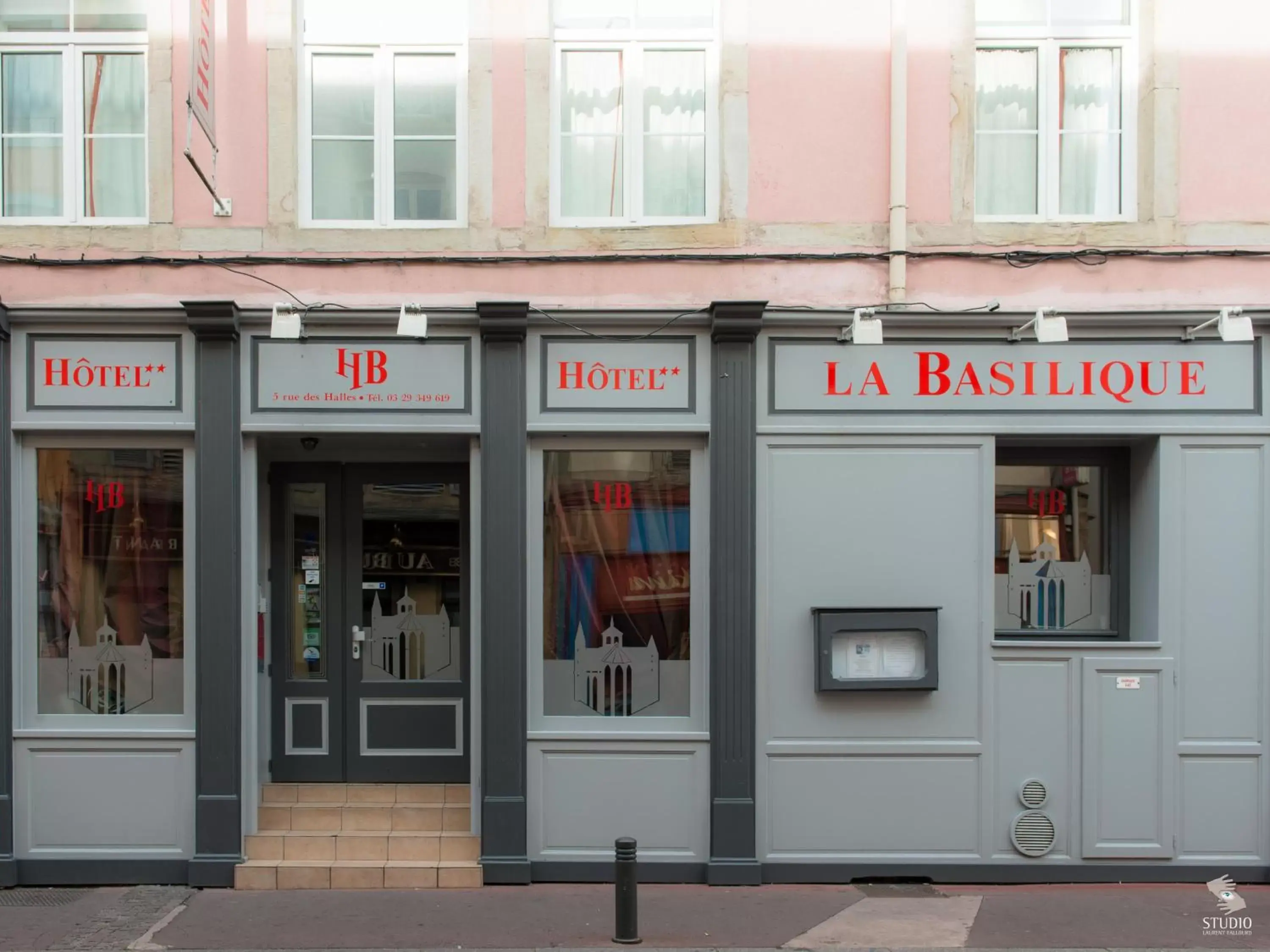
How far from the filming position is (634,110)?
297 inches

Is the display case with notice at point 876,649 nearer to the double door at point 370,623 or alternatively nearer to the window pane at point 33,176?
the double door at point 370,623

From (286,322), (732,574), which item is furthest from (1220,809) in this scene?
(286,322)

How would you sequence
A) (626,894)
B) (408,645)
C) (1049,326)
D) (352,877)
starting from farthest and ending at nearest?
(408,645)
(352,877)
(1049,326)
(626,894)

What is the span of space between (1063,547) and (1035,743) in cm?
143

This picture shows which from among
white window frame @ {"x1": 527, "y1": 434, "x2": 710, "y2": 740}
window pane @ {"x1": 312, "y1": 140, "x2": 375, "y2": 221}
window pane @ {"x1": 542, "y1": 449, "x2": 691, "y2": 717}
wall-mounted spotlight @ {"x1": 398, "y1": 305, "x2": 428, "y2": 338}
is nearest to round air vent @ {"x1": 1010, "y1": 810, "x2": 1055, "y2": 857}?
white window frame @ {"x1": 527, "y1": 434, "x2": 710, "y2": 740}

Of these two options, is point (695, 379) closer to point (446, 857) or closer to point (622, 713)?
point (622, 713)

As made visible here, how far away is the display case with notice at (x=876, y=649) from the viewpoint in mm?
7113

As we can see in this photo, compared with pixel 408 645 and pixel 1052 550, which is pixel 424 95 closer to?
pixel 408 645

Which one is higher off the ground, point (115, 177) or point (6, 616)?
point (115, 177)

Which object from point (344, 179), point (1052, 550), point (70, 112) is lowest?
point (1052, 550)

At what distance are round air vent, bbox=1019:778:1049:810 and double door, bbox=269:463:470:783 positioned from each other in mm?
4011

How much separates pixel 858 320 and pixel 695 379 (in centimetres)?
115

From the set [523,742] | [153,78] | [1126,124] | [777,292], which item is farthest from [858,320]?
[153,78]

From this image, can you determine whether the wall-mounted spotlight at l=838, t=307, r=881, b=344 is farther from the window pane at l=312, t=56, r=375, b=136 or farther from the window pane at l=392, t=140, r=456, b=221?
the window pane at l=312, t=56, r=375, b=136
